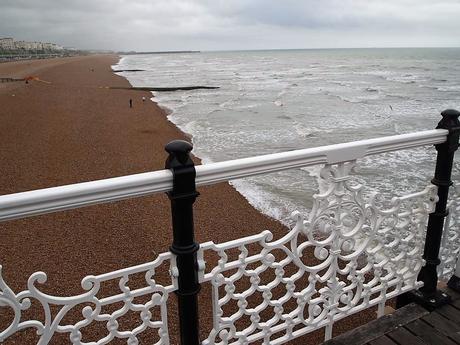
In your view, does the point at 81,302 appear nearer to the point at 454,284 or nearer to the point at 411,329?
the point at 411,329

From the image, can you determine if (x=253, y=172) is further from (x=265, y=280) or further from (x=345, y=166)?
(x=265, y=280)

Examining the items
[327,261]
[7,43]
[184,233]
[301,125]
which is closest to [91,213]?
[327,261]

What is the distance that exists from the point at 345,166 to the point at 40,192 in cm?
157

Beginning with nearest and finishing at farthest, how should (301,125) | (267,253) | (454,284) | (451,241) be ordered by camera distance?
(267,253)
(454,284)
(451,241)
(301,125)

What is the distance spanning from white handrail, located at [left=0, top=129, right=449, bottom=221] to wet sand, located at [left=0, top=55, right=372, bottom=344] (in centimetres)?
276

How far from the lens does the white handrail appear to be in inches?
58.4

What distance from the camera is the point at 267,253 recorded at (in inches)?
82.6

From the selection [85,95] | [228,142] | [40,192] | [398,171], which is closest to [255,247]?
[40,192]

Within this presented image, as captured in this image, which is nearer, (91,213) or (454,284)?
(454,284)

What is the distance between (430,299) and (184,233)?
84.5 inches

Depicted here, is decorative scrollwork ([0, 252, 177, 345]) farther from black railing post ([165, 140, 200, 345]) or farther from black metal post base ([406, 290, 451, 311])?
black metal post base ([406, 290, 451, 311])

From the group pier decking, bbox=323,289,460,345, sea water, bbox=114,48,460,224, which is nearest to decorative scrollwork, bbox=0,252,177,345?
pier decking, bbox=323,289,460,345

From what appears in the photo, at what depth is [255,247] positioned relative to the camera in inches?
242

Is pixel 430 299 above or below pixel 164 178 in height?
below
